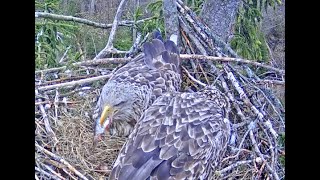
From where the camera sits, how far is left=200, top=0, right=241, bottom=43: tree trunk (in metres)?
2.17

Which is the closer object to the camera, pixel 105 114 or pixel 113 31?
pixel 105 114

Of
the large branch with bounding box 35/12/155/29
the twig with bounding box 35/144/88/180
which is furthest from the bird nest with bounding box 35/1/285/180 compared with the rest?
the large branch with bounding box 35/12/155/29

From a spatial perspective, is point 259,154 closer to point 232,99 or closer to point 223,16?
point 232,99

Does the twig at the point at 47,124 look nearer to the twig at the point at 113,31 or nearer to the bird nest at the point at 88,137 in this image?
the bird nest at the point at 88,137

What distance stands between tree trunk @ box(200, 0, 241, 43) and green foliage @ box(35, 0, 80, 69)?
571 millimetres

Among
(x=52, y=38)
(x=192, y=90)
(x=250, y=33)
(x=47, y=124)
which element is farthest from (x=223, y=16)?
(x=47, y=124)

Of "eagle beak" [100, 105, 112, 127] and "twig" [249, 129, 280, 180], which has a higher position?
"eagle beak" [100, 105, 112, 127]

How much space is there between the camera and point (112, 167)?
1838mm

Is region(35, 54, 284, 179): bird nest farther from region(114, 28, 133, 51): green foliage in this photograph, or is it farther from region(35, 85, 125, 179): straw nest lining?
region(114, 28, 133, 51): green foliage

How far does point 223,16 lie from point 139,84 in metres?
0.45

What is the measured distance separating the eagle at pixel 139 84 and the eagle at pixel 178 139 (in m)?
0.09

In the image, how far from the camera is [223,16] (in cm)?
219

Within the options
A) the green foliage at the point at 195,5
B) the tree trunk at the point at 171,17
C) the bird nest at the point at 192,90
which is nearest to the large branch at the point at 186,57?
the bird nest at the point at 192,90

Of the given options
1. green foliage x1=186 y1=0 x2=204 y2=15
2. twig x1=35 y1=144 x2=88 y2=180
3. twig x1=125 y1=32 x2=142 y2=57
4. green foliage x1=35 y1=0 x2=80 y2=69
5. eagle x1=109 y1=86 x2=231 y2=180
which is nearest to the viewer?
eagle x1=109 y1=86 x2=231 y2=180
